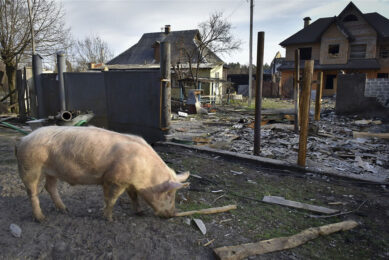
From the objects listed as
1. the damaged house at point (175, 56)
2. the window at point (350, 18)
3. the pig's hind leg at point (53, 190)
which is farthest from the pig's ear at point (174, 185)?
the window at point (350, 18)

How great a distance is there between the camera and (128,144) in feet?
12.2

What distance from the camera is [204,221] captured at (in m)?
3.99

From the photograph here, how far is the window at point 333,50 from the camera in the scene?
114 feet

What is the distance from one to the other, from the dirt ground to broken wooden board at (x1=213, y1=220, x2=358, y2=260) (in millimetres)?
73

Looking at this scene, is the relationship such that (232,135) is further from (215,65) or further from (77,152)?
(215,65)

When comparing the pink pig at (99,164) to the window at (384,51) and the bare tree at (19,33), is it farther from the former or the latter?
the window at (384,51)

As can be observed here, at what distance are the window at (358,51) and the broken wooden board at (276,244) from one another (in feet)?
118

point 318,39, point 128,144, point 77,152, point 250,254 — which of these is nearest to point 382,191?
point 250,254

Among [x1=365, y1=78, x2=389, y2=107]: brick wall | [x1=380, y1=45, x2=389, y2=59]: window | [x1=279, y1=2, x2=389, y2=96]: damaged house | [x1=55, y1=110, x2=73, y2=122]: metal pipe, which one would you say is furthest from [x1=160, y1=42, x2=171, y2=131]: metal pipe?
[x1=380, y1=45, x2=389, y2=59]: window

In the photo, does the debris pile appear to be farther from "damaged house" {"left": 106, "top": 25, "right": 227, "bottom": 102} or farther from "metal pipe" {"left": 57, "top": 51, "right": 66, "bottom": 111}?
"damaged house" {"left": 106, "top": 25, "right": 227, "bottom": 102}

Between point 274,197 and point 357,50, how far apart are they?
35.9m

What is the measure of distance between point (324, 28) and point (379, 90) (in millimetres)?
23350

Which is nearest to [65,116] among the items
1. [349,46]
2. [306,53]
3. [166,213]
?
[166,213]

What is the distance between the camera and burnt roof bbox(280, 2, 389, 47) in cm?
3291
